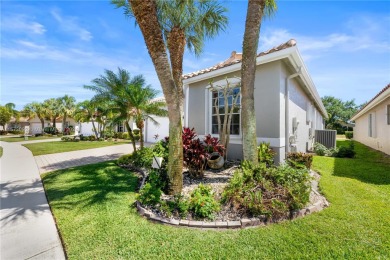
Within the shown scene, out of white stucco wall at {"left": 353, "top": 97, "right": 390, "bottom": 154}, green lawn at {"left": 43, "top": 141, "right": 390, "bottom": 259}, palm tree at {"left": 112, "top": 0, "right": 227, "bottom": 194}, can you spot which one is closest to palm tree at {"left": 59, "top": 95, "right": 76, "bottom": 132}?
palm tree at {"left": 112, "top": 0, "right": 227, "bottom": 194}

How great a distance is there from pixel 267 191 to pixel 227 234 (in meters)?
1.47

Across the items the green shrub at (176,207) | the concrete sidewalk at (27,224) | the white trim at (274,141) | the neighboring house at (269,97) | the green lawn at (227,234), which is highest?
the neighboring house at (269,97)

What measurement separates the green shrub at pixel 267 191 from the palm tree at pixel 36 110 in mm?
53154

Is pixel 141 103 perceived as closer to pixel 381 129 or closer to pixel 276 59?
pixel 276 59

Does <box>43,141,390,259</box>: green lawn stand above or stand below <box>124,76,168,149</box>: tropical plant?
below

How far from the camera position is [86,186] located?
6273 millimetres

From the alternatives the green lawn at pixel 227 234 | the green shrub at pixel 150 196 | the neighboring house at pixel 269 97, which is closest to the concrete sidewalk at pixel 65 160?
the green lawn at pixel 227 234

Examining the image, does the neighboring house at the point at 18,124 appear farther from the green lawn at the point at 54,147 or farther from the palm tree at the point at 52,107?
the green lawn at the point at 54,147

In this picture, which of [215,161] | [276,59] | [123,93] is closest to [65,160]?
→ [123,93]

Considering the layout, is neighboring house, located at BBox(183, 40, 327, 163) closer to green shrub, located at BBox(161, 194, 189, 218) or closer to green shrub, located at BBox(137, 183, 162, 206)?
green shrub, located at BBox(161, 194, 189, 218)

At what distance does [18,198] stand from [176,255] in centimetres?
562

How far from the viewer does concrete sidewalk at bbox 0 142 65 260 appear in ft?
10.5

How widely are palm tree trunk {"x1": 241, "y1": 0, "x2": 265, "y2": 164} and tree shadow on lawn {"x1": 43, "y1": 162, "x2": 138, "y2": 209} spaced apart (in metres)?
3.92

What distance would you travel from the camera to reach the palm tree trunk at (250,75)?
546 cm
